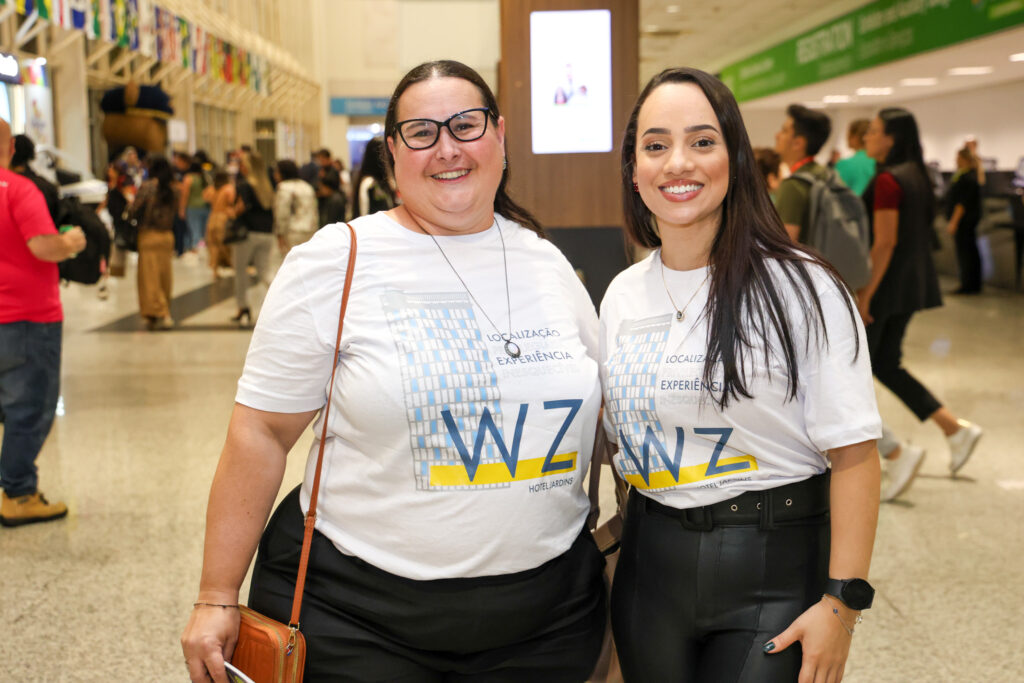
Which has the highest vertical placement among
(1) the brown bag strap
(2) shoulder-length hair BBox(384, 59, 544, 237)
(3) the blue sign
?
(3) the blue sign

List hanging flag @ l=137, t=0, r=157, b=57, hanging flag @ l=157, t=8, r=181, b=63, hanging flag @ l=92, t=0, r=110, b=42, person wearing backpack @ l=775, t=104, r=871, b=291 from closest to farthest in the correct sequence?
1. person wearing backpack @ l=775, t=104, r=871, b=291
2. hanging flag @ l=92, t=0, r=110, b=42
3. hanging flag @ l=137, t=0, r=157, b=57
4. hanging flag @ l=157, t=8, r=181, b=63

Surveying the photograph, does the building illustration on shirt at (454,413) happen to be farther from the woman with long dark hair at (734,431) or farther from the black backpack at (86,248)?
the black backpack at (86,248)

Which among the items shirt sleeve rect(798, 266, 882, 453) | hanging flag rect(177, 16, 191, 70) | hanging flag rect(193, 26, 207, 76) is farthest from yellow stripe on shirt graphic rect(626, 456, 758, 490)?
hanging flag rect(193, 26, 207, 76)

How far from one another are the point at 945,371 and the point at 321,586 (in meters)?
6.30

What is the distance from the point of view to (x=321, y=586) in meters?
1.55

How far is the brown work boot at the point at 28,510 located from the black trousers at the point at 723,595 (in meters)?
3.26

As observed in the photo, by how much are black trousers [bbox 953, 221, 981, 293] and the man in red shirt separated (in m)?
10.1

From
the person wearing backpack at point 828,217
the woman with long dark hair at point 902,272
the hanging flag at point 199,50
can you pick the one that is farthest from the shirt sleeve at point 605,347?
the hanging flag at point 199,50

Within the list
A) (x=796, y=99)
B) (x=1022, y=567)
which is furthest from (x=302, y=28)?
(x=1022, y=567)

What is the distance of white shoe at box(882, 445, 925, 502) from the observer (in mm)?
4207

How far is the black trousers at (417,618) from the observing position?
1.51m

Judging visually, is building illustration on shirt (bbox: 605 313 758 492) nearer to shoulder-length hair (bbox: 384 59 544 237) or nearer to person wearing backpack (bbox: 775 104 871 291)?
shoulder-length hair (bbox: 384 59 544 237)

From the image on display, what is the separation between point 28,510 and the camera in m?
4.04

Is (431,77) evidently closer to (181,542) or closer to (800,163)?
(181,542)
